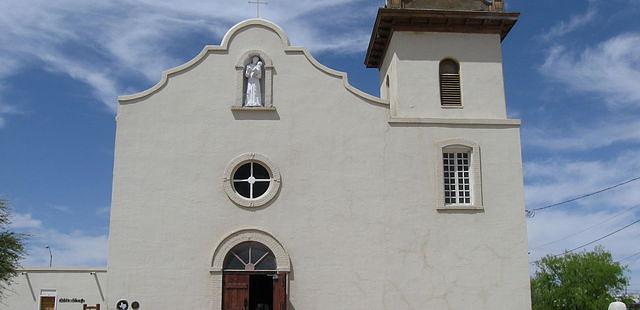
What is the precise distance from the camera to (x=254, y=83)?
20438 millimetres

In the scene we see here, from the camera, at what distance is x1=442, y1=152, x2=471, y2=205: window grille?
20406 millimetres

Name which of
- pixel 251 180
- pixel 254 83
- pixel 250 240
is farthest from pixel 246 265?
pixel 254 83

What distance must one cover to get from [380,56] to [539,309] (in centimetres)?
3389

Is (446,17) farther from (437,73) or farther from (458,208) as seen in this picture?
(458,208)

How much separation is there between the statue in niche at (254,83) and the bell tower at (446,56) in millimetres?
3790

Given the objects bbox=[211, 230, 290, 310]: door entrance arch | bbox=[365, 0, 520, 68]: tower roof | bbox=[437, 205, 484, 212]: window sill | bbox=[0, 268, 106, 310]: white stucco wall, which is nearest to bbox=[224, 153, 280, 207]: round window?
bbox=[211, 230, 290, 310]: door entrance arch

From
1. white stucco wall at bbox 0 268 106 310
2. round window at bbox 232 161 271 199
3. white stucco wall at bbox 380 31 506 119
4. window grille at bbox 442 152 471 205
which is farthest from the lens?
white stucco wall at bbox 0 268 106 310

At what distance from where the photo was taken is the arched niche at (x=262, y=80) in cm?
2027

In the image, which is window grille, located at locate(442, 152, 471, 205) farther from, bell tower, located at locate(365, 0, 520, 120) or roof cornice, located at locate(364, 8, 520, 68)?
roof cornice, located at locate(364, 8, 520, 68)

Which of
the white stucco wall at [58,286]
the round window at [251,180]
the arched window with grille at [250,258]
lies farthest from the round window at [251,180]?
the white stucco wall at [58,286]

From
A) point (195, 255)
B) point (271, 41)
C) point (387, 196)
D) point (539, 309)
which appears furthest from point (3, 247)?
point (539, 309)

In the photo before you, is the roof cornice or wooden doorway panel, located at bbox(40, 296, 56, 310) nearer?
the roof cornice

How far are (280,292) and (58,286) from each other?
466 inches

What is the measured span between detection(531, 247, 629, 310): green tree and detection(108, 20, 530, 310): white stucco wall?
32.3m
